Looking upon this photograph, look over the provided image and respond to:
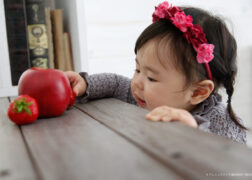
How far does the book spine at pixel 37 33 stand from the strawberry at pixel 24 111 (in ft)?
4.55

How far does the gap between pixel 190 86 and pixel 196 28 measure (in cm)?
19

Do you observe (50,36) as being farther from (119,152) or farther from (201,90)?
(119,152)

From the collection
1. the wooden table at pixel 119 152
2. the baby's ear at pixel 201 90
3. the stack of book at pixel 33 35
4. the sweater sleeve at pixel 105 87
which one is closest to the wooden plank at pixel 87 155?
the wooden table at pixel 119 152

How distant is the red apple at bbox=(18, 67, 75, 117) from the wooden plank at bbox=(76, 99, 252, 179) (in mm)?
157

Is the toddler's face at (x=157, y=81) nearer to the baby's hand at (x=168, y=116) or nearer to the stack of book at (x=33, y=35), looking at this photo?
the baby's hand at (x=168, y=116)

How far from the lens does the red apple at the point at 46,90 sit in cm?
72

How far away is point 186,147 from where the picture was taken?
0.43m

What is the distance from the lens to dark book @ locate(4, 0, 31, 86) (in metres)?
1.92

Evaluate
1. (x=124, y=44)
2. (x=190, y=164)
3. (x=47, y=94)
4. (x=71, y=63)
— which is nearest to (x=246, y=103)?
(x=124, y=44)

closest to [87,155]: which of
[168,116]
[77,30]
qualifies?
[168,116]

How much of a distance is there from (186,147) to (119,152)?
10cm

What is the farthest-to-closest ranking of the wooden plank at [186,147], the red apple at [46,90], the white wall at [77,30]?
the white wall at [77,30] → the red apple at [46,90] → the wooden plank at [186,147]

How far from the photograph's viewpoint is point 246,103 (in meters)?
2.76

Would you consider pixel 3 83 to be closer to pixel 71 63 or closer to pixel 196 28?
pixel 71 63
